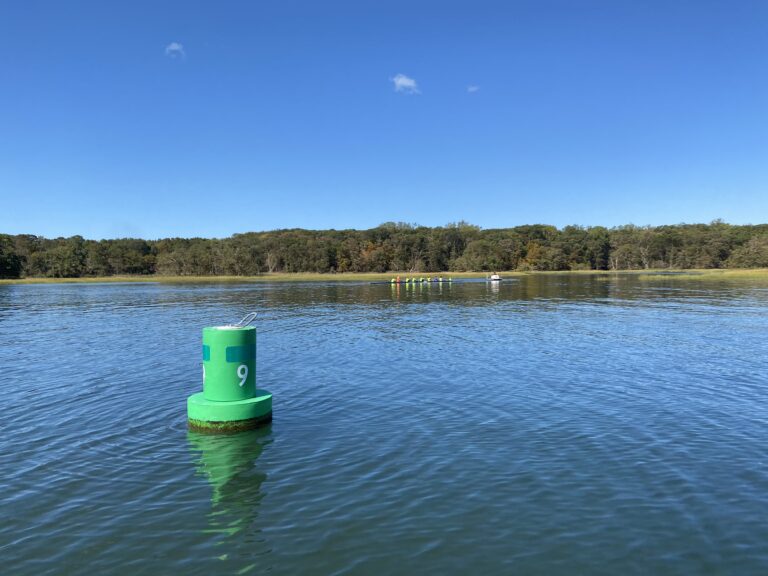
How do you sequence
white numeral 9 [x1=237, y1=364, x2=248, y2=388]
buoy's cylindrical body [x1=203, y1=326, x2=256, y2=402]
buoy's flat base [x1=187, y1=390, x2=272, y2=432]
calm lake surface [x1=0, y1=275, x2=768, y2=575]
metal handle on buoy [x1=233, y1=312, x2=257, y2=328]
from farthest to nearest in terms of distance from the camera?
metal handle on buoy [x1=233, y1=312, x2=257, y2=328] < white numeral 9 [x1=237, y1=364, x2=248, y2=388] < buoy's cylindrical body [x1=203, y1=326, x2=256, y2=402] < buoy's flat base [x1=187, y1=390, x2=272, y2=432] < calm lake surface [x1=0, y1=275, x2=768, y2=575]

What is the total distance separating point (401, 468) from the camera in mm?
9828

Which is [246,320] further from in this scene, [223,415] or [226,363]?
[223,415]

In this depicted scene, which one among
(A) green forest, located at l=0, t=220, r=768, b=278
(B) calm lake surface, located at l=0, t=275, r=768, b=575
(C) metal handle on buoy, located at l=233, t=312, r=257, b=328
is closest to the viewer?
(B) calm lake surface, located at l=0, t=275, r=768, b=575

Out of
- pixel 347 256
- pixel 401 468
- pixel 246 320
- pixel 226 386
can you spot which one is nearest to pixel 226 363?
pixel 226 386

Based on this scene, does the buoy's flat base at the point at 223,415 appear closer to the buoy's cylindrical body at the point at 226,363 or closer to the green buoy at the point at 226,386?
the green buoy at the point at 226,386

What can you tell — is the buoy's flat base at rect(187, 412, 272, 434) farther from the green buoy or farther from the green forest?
the green forest

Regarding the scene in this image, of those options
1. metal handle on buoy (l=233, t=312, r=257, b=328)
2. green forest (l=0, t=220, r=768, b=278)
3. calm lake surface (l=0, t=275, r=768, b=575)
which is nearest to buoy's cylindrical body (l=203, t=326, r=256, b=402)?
metal handle on buoy (l=233, t=312, r=257, b=328)

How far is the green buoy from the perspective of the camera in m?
12.0

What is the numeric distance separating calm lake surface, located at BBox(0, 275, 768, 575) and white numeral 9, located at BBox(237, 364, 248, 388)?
127cm

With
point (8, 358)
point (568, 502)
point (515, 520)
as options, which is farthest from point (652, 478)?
point (8, 358)

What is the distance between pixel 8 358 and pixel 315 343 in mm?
12967

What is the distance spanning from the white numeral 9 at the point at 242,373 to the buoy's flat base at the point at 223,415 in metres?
0.45

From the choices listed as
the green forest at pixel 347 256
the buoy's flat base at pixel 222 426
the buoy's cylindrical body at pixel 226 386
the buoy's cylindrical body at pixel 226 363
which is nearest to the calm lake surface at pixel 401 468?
the buoy's flat base at pixel 222 426

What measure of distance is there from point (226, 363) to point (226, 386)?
557 mm
